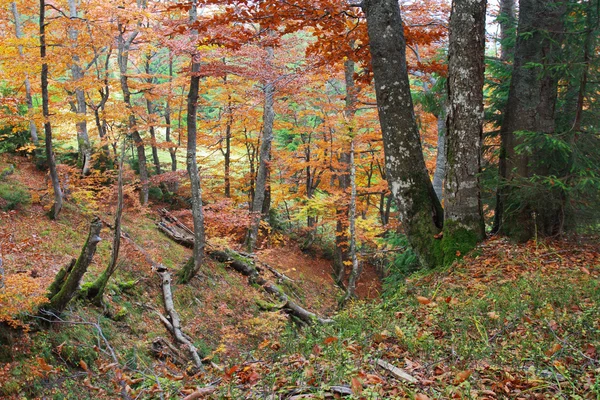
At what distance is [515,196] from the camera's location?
4.94 meters

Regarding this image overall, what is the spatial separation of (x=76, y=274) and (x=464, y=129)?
519cm

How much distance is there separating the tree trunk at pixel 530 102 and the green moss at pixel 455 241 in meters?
0.71

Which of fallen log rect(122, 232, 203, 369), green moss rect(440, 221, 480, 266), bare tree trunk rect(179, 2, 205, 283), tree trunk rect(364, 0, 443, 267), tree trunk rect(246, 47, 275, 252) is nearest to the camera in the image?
tree trunk rect(364, 0, 443, 267)

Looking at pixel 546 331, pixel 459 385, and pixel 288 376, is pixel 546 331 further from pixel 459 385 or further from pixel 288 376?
pixel 288 376

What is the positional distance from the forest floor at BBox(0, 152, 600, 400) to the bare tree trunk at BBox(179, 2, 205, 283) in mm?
808

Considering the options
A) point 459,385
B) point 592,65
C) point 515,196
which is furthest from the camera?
point 515,196


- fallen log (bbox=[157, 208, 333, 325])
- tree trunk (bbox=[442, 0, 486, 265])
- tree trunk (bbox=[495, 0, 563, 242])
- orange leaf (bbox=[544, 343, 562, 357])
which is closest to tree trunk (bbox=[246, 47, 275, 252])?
fallen log (bbox=[157, 208, 333, 325])

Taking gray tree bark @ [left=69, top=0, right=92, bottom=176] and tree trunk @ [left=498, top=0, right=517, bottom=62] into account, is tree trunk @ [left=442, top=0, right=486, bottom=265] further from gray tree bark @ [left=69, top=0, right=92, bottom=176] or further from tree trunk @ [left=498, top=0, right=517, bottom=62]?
gray tree bark @ [left=69, top=0, right=92, bottom=176]

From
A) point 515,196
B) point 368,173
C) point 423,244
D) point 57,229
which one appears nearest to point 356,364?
point 423,244

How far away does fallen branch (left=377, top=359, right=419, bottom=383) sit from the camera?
2.29m

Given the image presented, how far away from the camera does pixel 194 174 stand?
9.20 meters

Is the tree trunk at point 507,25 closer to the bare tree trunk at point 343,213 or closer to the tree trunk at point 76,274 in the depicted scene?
the bare tree trunk at point 343,213

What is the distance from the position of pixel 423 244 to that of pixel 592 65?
274 cm

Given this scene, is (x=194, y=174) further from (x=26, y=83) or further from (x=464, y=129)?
(x=26, y=83)
